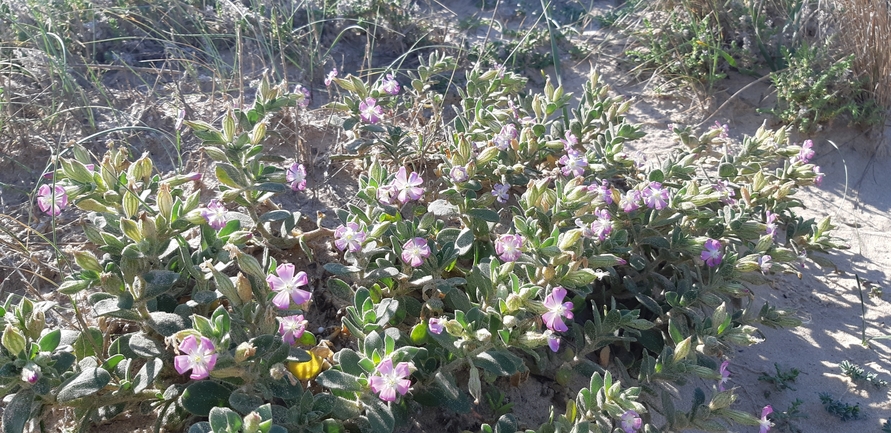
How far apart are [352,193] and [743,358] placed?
70.3 inches

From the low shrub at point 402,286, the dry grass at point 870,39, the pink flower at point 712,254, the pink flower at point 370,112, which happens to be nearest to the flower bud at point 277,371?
the low shrub at point 402,286

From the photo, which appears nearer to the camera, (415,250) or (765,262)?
(415,250)

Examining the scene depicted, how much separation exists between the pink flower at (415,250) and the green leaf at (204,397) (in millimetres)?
644

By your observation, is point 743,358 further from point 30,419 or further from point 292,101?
point 30,419

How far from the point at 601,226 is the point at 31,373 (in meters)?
1.71

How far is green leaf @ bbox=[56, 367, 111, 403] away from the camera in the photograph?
5.28 feet

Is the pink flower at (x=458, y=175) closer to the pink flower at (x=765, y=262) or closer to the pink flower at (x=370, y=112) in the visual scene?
the pink flower at (x=370, y=112)

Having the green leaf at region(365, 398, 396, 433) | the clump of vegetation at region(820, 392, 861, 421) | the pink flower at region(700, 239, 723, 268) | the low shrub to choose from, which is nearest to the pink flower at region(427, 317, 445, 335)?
the low shrub

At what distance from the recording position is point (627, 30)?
458cm

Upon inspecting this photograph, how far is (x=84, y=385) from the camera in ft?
5.34

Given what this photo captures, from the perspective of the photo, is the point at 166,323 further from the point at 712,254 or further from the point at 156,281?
the point at 712,254

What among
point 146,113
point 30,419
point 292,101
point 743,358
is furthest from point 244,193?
point 743,358

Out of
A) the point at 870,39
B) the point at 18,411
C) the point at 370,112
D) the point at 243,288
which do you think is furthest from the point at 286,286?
the point at 870,39

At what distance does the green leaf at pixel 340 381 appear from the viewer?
1.72 m
